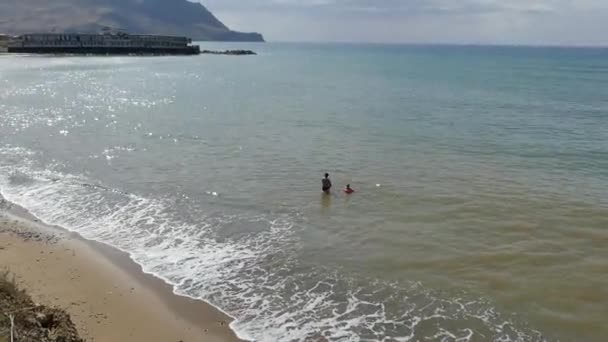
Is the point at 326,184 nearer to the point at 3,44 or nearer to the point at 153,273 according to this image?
the point at 153,273

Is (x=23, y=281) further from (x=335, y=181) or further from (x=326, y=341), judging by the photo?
(x=335, y=181)

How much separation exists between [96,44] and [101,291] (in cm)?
16921

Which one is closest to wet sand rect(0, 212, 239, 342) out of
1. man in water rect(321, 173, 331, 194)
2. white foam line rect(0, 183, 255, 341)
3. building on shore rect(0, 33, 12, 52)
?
white foam line rect(0, 183, 255, 341)

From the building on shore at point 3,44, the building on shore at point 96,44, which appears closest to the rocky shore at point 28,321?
the building on shore at point 96,44

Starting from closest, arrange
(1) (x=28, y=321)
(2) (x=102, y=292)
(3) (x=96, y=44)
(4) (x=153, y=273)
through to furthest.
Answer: (1) (x=28, y=321) < (2) (x=102, y=292) < (4) (x=153, y=273) < (3) (x=96, y=44)

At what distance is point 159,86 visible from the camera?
78312 mm

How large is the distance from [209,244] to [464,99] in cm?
5211

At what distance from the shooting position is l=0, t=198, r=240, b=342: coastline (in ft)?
44.0

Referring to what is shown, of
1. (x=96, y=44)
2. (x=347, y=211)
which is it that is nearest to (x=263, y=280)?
(x=347, y=211)

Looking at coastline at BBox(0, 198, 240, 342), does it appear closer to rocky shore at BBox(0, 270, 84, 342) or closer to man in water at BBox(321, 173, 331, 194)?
rocky shore at BBox(0, 270, 84, 342)

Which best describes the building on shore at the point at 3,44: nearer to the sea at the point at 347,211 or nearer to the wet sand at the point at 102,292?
the sea at the point at 347,211

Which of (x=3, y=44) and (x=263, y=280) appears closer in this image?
(x=263, y=280)

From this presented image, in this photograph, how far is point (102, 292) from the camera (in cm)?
1540

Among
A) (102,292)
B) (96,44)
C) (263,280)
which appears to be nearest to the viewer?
(102,292)
